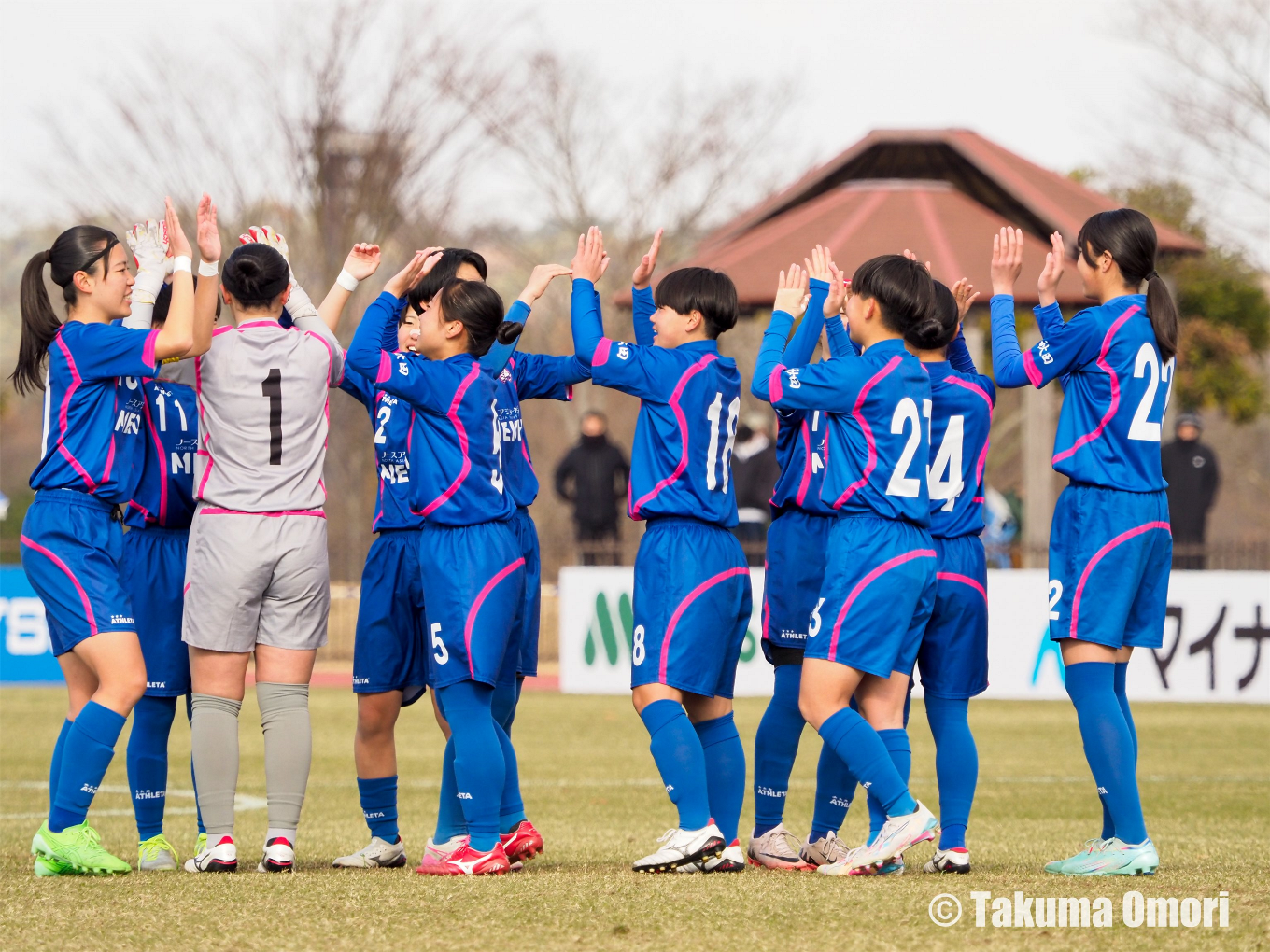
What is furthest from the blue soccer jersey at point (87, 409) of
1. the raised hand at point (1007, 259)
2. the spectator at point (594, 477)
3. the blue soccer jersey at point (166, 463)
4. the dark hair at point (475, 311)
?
the spectator at point (594, 477)

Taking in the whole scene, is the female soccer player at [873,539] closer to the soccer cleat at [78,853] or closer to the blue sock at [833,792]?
the blue sock at [833,792]

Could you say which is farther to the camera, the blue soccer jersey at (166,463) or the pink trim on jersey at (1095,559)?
the blue soccer jersey at (166,463)

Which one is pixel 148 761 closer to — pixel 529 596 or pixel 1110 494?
pixel 529 596

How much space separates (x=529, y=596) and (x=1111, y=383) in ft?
7.20

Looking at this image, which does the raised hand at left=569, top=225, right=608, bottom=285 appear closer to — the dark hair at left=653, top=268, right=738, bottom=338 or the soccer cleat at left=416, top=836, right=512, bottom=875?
the dark hair at left=653, top=268, right=738, bottom=338

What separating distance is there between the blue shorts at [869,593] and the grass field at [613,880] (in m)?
0.72

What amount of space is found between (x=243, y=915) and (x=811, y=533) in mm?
2384

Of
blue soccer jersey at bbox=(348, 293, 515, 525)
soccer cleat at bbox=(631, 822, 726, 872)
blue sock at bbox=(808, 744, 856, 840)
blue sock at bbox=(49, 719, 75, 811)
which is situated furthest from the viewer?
blue sock at bbox=(808, 744, 856, 840)

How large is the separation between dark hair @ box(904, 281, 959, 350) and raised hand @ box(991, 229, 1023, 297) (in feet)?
0.59

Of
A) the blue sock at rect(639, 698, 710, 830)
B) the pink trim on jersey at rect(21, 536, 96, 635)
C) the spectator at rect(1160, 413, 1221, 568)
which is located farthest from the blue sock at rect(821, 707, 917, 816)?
the spectator at rect(1160, 413, 1221, 568)

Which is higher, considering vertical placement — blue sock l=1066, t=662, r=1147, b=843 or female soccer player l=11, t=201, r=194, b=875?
Result: female soccer player l=11, t=201, r=194, b=875

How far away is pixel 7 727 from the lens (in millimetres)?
12469

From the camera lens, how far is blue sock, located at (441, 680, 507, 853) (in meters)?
5.03

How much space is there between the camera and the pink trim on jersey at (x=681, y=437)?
5180 mm
